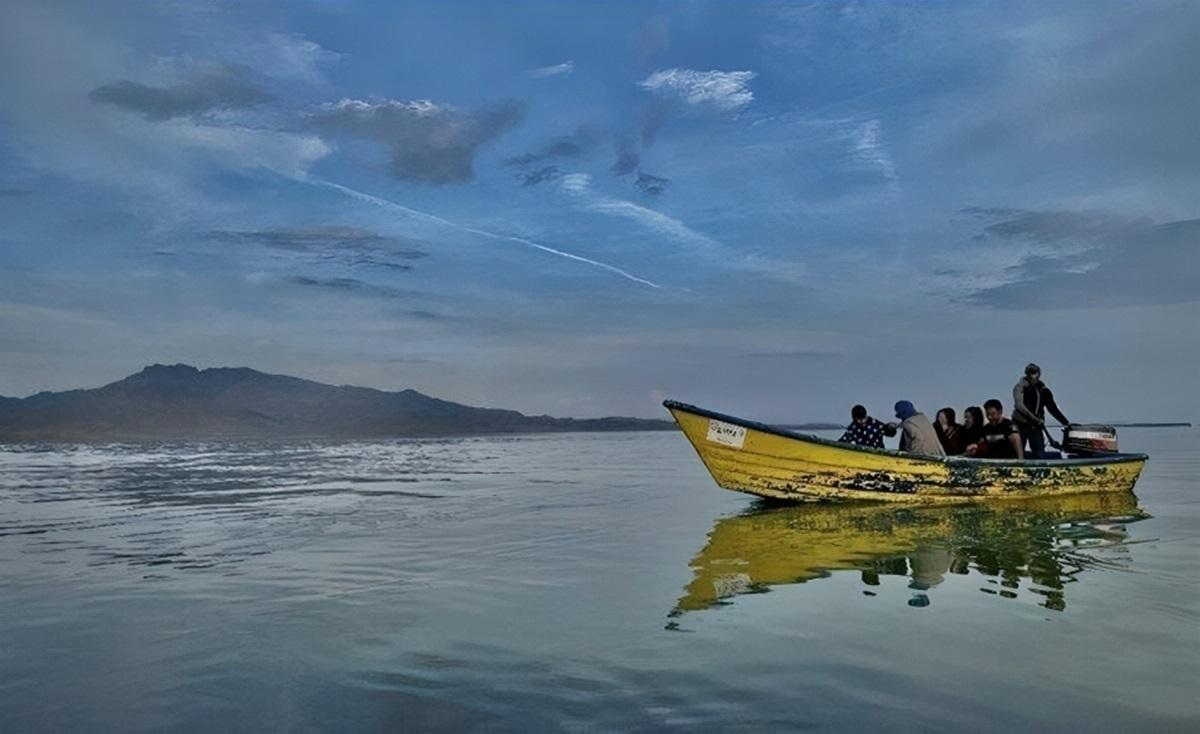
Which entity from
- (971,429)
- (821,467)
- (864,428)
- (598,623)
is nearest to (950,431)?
(971,429)

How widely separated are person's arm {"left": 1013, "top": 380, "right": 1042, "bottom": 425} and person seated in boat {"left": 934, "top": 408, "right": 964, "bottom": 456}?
1498 mm

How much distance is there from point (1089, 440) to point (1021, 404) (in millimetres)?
2549

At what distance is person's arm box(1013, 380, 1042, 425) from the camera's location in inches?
756

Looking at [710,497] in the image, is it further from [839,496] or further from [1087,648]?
[1087,648]

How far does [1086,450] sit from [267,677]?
2087cm

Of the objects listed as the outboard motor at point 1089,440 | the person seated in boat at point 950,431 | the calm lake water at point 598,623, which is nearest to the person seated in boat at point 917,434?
the person seated in boat at point 950,431

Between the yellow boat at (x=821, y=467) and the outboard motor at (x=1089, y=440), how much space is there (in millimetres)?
3717

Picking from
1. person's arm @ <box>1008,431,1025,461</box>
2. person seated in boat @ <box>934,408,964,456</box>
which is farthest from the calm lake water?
person seated in boat @ <box>934,408,964,456</box>

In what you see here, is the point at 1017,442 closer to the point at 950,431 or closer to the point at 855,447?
the point at 950,431

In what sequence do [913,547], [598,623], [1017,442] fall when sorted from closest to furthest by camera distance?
[598,623]
[913,547]
[1017,442]

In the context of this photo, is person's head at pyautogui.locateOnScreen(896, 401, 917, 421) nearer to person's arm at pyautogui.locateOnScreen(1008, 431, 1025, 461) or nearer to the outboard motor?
person's arm at pyautogui.locateOnScreen(1008, 431, 1025, 461)

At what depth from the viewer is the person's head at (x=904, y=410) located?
1805cm

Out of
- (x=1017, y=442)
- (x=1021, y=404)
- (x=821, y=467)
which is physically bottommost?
(x=821, y=467)

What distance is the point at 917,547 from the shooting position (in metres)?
11.5
